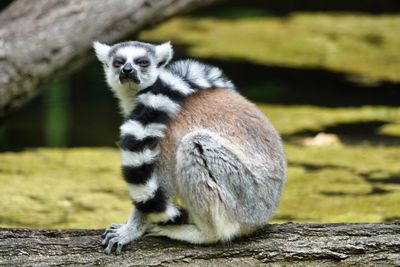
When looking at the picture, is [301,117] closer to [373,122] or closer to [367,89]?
[373,122]

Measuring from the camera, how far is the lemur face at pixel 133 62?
3441 mm

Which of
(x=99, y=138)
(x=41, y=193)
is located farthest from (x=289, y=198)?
(x=99, y=138)

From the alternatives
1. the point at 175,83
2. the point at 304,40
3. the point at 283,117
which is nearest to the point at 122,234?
the point at 175,83

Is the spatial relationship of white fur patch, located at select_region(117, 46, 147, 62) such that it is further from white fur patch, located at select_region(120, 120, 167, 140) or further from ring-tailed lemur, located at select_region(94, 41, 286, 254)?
white fur patch, located at select_region(120, 120, 167, 140)

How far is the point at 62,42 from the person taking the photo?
4.98 m

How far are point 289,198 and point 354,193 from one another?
1.49ft

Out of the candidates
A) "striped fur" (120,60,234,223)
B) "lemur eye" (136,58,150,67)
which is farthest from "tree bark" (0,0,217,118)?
"striped fur" (120,60,234,223)

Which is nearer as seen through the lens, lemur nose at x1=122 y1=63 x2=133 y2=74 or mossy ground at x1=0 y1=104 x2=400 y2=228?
lemur nose at x1=122 y1=63 x2=133 y2=74

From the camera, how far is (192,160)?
3223 mm

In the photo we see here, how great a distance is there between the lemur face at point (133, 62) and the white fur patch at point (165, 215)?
20.5 inches

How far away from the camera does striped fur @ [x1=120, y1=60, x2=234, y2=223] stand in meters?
3.17

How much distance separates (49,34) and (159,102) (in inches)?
74.2

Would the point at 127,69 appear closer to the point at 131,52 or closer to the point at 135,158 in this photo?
the point at 131,52

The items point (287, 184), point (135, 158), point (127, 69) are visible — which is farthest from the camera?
point (287, 184)
